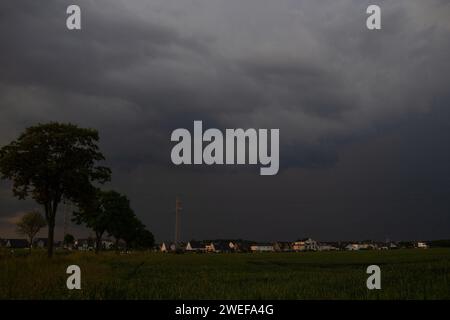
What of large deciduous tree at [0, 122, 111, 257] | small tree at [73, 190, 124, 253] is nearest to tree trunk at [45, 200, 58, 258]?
large deciduous tree at [0, 122, 111, 257]

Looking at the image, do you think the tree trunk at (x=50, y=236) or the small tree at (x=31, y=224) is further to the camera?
the small tree at (x=31, y=224)

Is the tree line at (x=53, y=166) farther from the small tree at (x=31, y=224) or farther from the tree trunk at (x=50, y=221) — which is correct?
the small tree at (x=31, y=224)

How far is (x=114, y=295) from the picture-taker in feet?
53.2

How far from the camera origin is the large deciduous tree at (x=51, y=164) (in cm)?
4738

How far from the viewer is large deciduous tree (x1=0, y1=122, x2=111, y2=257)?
47375 mm

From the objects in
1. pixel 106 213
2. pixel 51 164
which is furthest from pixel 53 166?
pixel 106 213

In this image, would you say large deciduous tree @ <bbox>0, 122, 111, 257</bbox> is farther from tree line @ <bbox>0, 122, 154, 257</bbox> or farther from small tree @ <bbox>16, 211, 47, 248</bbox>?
small tree @ <bbox>16, 211, 47, 248</bbox>

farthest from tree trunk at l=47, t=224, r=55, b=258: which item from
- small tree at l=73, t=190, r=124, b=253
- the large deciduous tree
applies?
small tree at l=73, t=190, r=124, b=253

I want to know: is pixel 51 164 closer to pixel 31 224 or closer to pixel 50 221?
pixel 50 221

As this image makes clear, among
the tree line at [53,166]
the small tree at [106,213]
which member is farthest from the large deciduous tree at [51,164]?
the small tree at [106,213]

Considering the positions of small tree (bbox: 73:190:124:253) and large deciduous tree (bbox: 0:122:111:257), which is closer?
large deciduous tree (bbox: 0:122:111:257)

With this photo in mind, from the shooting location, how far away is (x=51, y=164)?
155 ft
